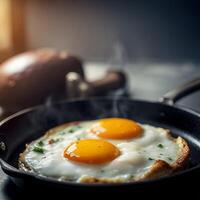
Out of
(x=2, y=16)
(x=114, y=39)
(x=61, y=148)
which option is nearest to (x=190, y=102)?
(x=61, y=148)

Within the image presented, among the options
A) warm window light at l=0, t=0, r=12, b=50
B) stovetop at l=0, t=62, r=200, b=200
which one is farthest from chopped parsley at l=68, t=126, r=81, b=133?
warm window light at l=0, t=0, r=12, b=50

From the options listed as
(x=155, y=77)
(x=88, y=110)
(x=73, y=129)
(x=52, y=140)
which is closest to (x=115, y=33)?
(x=155, y=77)

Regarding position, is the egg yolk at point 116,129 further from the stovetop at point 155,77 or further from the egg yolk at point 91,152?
the stovetop at point 155,77

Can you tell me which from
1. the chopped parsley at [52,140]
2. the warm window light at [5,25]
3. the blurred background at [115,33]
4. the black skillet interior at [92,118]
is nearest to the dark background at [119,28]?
the blurred background at [115,33]

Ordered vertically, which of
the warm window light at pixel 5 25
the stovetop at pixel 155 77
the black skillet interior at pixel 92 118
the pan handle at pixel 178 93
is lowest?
the stovetop at pixel 155 77

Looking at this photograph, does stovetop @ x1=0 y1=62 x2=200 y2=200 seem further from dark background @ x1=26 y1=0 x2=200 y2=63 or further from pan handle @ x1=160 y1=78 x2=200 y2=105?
pan handle @ x1=160 y1=78 x2=200 y2=105

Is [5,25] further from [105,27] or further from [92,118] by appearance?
[92,118]

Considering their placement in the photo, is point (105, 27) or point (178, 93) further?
point (105, 27)
